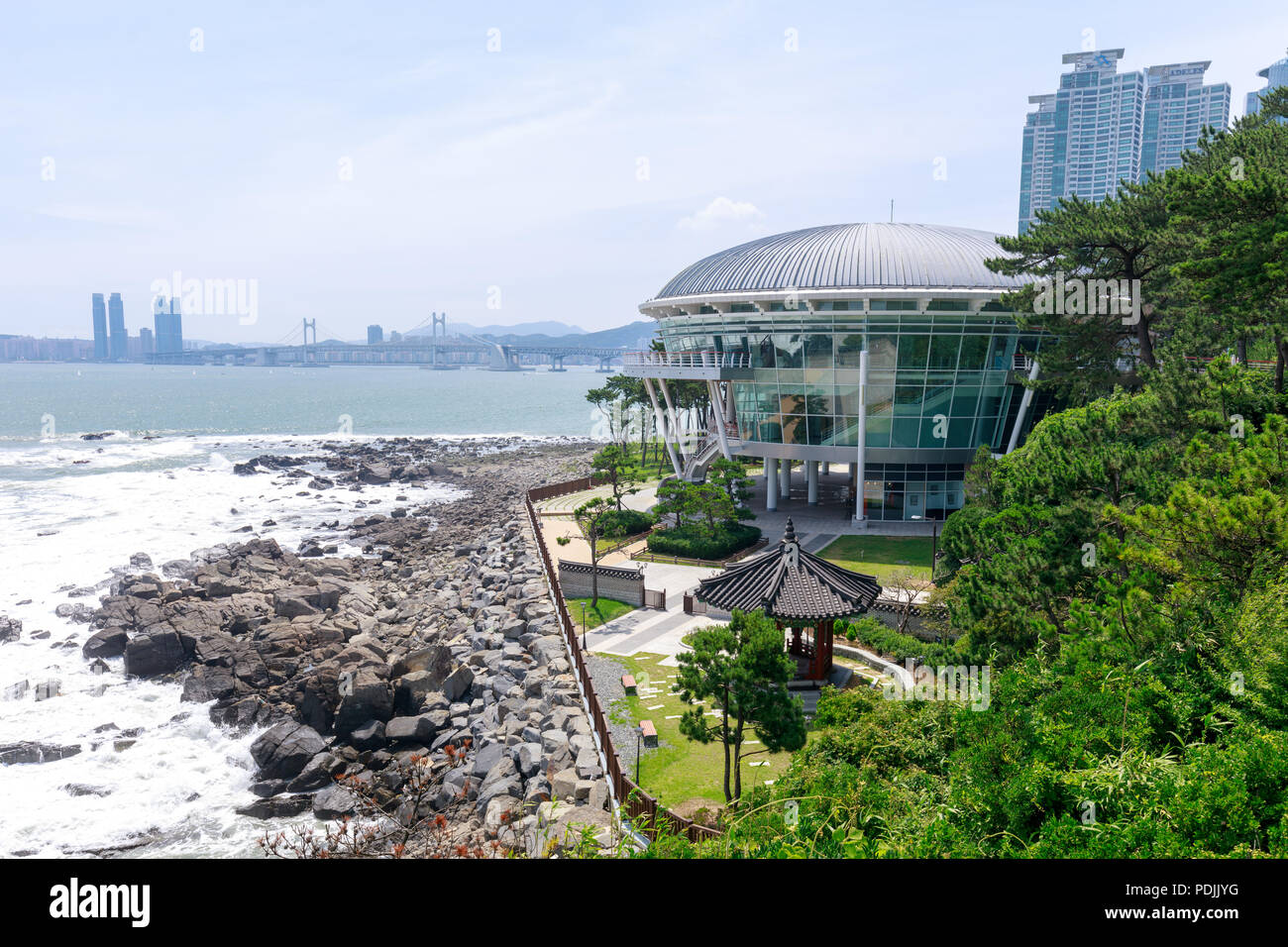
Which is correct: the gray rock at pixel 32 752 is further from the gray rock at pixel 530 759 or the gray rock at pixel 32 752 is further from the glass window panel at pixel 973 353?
the glass window panel at pixel 973 353

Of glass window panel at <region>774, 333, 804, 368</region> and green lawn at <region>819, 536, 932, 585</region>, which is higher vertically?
glass window panel at <region>774, 333, 804, 368</region>

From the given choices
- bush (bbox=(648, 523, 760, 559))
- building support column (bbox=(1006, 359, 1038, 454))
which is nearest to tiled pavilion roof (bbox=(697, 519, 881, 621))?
bush (bbox=(648, 523, 760, 559))

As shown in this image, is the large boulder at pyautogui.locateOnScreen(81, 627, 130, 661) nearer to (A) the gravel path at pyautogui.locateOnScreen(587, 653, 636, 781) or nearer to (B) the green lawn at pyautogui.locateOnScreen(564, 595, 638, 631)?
(B) the green lawn at pyautogui.locateOnScreen(564, 595, 638, 631)

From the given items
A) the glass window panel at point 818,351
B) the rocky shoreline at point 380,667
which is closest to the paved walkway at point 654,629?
the rocky shoreline at point 380,667

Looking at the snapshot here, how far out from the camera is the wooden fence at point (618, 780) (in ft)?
41.8

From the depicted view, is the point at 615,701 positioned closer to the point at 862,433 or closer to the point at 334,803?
the point at 334,803

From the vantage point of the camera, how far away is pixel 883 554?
3722 cm

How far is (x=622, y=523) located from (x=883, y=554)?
38.9ft

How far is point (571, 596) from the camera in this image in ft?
104

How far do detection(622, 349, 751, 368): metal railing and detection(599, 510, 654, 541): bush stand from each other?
31.6 ft

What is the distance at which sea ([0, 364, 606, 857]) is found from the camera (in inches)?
803

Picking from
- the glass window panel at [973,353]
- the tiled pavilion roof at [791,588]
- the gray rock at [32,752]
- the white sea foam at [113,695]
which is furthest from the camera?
the glass window panel at [973,353]

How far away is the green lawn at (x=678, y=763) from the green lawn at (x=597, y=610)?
659 cm
